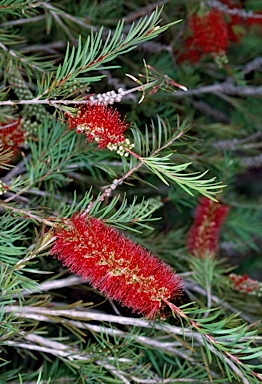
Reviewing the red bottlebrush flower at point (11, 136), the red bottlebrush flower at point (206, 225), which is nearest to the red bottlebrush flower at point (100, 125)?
the red bottlebrush flower at point (11, 136)

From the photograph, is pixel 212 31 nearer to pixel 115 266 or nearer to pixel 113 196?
pixel 113 196

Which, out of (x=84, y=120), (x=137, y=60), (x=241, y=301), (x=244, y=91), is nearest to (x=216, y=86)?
(x=244, y=91)

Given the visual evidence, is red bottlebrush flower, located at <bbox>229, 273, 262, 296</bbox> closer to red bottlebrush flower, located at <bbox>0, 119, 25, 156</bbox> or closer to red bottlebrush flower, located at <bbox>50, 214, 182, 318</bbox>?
red bottlebrush flower, located at <bbox>50, 214, 182, 318</bbox>

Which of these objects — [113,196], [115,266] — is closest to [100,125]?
[115,266]

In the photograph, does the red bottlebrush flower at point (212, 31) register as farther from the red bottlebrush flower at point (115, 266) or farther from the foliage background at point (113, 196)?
the red bottlebrush flower at point (115, 266)

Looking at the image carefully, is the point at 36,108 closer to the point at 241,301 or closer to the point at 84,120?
the point at 84,120

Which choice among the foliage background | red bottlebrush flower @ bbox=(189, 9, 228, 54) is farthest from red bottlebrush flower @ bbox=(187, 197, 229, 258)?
red bottlebrush flower @ bbox=(189, 9, 228, 54)
